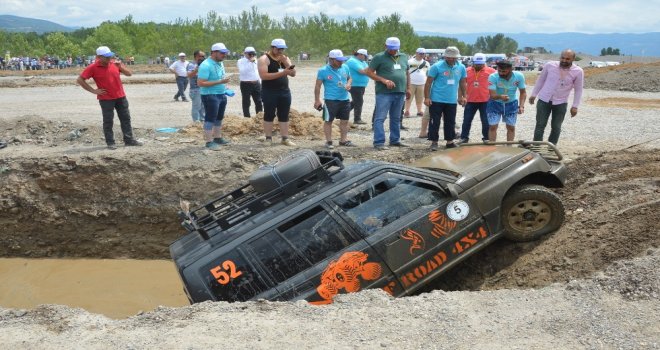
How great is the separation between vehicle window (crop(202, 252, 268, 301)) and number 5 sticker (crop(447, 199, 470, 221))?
5.92 ft

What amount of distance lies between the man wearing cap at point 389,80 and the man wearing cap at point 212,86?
2.49 meters

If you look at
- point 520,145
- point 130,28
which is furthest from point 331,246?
point 130,28

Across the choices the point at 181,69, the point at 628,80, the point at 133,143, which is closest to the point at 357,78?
the point at 133,143

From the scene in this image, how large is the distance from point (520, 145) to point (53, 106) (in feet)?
53.3

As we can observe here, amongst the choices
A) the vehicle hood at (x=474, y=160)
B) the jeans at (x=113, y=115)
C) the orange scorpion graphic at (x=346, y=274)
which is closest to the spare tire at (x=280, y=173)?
the orange scorpion graphic at (x=346, y=274)

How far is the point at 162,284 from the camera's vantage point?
24.6 feet

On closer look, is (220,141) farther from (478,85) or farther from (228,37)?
(228,37)

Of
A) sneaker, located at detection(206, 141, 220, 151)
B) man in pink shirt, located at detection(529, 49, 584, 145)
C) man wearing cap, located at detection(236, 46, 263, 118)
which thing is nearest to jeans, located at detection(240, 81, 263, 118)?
man wearing cap, located at detection(236, 46, 263, 118)

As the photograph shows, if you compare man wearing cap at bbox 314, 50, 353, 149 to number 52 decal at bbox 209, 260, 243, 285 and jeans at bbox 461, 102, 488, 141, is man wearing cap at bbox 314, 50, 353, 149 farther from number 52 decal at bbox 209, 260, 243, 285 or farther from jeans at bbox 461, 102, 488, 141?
number 52 decal at bbox 209, 260, 243, 285

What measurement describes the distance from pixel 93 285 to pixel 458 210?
527cm

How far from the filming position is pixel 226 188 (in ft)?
27.7

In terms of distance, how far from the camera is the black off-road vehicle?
4383 millimetres

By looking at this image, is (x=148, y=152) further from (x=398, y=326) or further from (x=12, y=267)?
(x=398, y=326)

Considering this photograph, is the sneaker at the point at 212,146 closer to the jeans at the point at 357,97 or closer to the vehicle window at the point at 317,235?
the jeans at the point at 357,97
